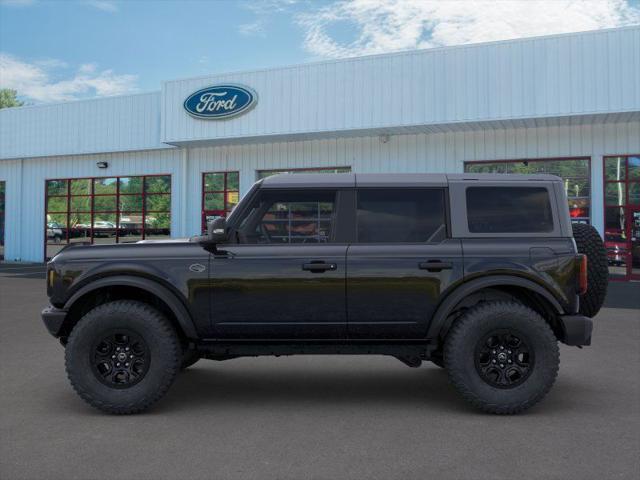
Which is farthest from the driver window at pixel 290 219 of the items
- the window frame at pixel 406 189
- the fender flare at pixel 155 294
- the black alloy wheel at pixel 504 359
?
the black alloy wheel at pixel 504 359

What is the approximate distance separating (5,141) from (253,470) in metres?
27.3

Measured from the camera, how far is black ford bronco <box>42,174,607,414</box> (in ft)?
16.1

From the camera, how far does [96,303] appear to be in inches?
211

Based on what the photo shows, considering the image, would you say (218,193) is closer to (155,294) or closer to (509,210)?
(155,294)

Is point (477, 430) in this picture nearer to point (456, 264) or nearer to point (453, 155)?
point (456, 264)

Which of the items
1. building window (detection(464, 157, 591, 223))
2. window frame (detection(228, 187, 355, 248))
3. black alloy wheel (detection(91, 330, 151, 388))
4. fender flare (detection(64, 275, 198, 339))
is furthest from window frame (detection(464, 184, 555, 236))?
building window (detection(464, 157, 591, 223))

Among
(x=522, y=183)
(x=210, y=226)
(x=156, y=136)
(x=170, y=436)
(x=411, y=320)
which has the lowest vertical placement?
(x=170, y=436)

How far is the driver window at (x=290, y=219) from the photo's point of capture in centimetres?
511

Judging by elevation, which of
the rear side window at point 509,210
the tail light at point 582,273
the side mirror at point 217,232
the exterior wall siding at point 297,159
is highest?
the exterior wall siding at point 297,159

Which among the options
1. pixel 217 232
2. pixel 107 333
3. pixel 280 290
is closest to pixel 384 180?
pixel 280 290

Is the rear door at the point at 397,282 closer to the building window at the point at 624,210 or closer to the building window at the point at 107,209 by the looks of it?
the building window at the point at 624,210

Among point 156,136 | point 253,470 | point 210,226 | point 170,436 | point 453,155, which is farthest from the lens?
point 156,136

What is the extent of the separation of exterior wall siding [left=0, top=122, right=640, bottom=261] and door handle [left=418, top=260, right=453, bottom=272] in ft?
47.0

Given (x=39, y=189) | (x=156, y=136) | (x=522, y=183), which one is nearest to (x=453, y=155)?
(x=156, y=136)
